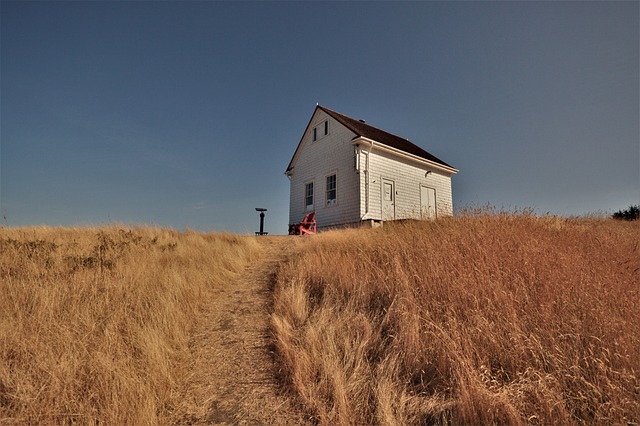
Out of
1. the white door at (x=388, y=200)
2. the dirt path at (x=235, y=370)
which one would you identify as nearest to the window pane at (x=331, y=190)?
the white door at (x=388, y=200)

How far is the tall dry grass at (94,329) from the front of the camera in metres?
2.38

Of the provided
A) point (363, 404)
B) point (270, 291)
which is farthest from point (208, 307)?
point (363, 404)

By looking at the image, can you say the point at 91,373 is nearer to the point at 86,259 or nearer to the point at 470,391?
the point at 470,391

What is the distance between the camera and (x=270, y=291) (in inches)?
218

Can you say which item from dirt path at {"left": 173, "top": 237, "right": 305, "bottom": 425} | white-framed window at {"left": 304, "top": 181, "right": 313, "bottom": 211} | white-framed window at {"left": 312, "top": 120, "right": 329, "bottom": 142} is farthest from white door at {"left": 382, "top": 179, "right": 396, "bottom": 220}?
dirt path at {"left": 173, "top": 237, "right": 305, "bottom": 425}

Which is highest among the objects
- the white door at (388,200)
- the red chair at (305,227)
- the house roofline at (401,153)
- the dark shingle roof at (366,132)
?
the dark shingle roof at (366,132)

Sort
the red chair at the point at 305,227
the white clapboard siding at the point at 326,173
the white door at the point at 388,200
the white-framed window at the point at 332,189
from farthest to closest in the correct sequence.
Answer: the white-framed window at the point at 332,189
the white door at the point at 388,200
the white clapboard siding at the point at 326,173
the red chair at the point at 305,227

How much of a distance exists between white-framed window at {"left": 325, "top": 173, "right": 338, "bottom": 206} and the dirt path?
10225 mm

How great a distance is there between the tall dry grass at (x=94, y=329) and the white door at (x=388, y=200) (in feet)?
32.1

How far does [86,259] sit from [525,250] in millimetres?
8235

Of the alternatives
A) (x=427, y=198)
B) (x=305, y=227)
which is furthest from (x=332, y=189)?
(x=427, y=198)

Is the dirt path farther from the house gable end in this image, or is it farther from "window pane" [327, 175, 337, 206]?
the house gable end

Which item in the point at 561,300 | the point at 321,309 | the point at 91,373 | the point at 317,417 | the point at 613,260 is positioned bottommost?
the point at 317,417

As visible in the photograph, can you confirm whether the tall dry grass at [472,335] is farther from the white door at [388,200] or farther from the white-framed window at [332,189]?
the white-framed window at [332,189]
